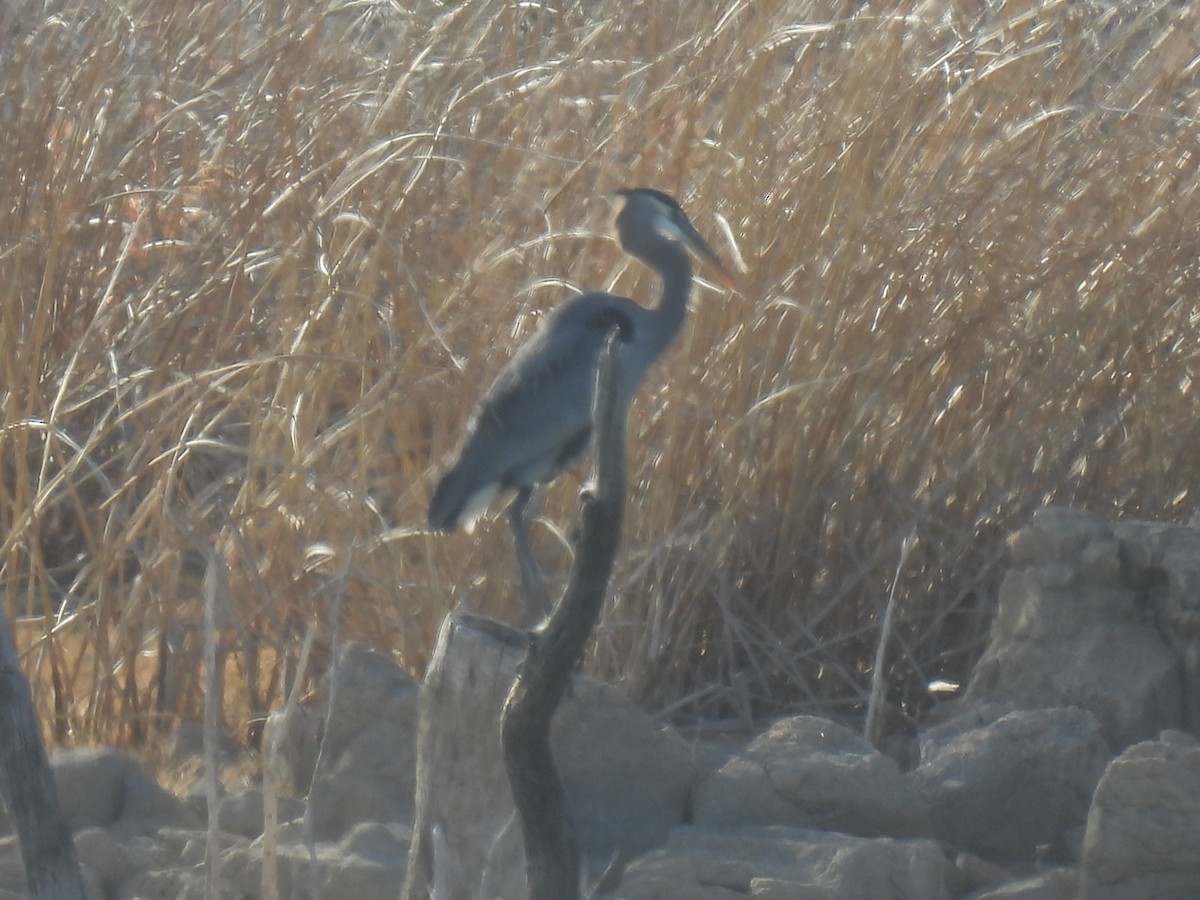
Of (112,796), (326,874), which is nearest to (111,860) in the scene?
(112,796)

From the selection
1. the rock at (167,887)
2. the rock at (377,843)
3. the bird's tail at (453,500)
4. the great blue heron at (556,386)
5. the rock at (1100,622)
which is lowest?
the rock at (167,887)

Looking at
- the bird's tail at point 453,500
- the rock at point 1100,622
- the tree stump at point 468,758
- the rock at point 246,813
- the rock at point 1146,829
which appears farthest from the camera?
the bird's tail at point 453,500

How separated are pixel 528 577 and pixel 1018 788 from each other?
1137 millimetres

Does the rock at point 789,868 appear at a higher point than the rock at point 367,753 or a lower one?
lower

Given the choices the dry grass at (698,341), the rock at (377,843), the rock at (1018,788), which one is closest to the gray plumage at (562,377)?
the dry grass at (698,341)

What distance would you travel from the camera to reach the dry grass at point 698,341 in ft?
12.4

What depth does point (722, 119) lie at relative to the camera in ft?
13.4

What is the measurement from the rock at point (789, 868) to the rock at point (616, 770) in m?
0.12

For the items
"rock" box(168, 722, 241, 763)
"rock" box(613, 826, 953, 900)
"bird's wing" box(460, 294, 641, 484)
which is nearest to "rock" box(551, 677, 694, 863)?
"rock" box(613, 826, 953, 900)

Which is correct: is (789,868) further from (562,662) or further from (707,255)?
(707,255)

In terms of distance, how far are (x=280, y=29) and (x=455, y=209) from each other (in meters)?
0.70

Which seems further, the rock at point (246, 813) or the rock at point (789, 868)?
the rock at point (246, 813)

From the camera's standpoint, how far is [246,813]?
3021 mm

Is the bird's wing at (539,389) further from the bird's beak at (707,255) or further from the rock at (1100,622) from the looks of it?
the rock at (1100,622)
